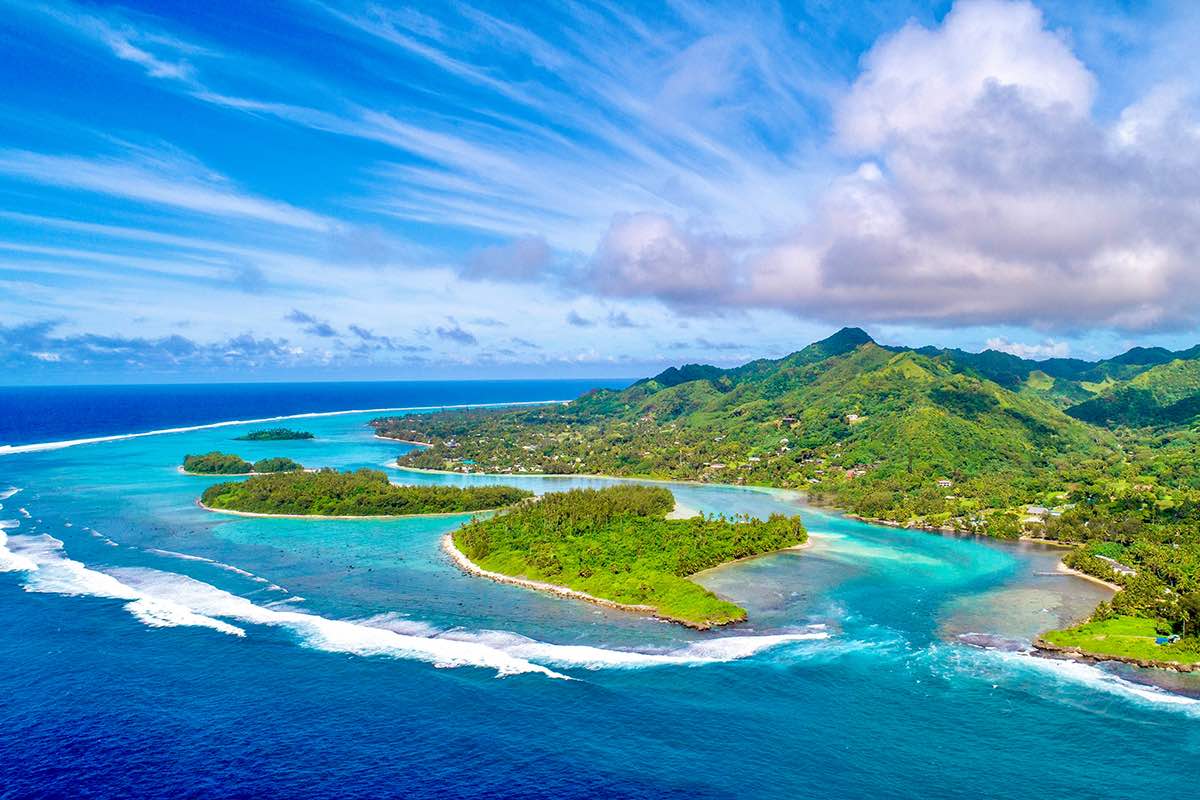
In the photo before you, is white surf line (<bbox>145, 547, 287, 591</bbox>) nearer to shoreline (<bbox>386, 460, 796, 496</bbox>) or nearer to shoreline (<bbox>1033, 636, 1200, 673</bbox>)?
shoreline (<bbox>1033, 636, 1200, 673</bbox>)

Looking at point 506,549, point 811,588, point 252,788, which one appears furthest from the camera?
point 506,549

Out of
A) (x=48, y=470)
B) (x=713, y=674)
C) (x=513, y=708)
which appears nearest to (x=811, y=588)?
(x=713, y=674)

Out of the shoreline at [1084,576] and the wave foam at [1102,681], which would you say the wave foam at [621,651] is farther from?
the shoreline at [1084,576]

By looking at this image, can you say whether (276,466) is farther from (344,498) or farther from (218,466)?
(344,498)

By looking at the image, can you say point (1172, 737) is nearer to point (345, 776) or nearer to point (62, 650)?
point (345, 776)

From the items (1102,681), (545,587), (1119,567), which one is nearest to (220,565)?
(545,587)

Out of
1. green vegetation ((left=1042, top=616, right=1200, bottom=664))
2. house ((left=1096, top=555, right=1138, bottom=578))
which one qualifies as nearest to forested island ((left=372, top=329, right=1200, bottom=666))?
house ((left=1096, top=555, right=1138, bottom=578))

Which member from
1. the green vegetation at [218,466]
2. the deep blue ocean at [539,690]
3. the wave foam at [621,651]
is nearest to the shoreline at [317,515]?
the deep blue ocean at [539,690]
